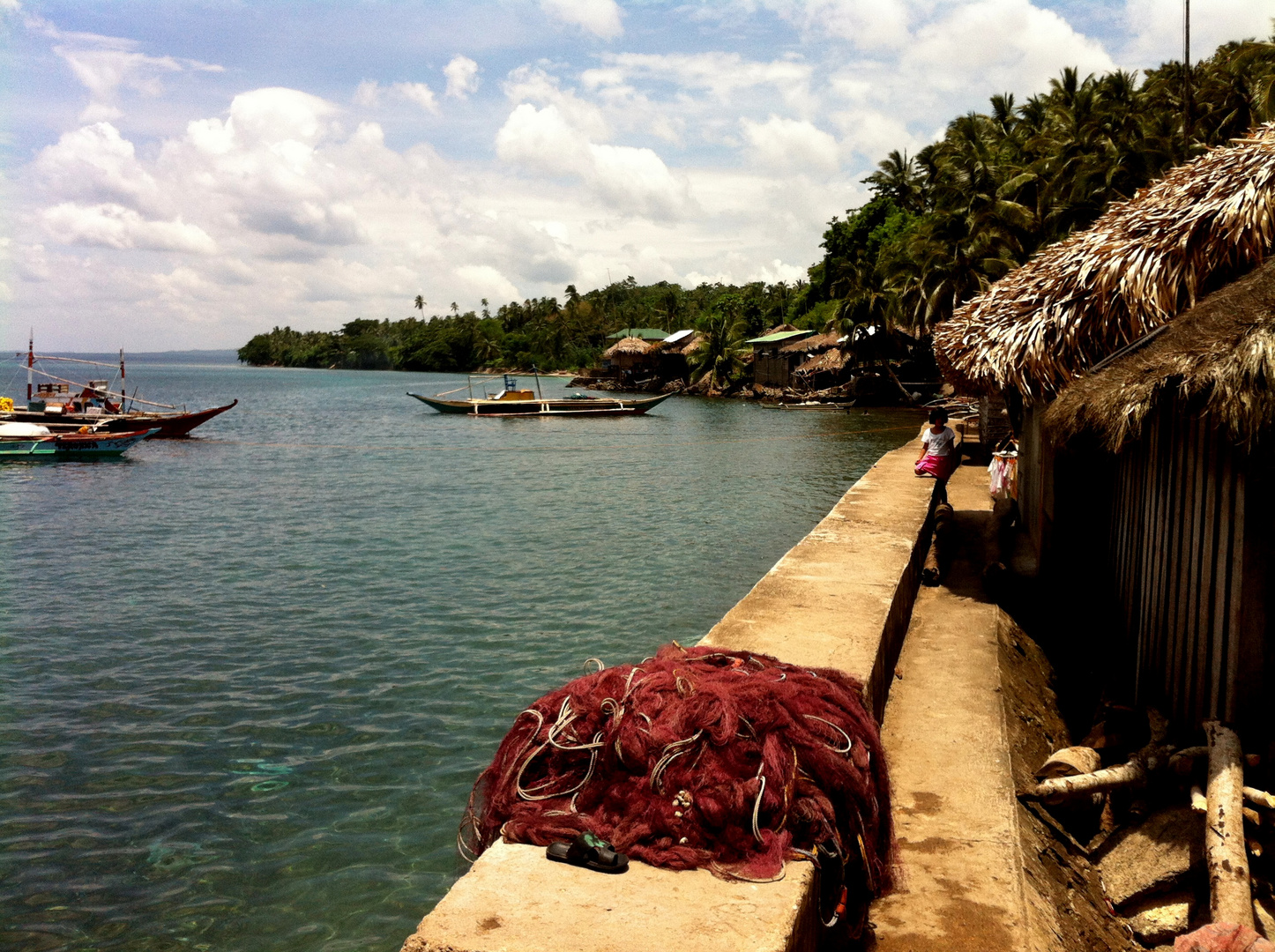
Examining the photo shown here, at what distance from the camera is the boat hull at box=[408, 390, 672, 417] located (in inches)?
1997

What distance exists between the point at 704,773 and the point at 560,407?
47853mm

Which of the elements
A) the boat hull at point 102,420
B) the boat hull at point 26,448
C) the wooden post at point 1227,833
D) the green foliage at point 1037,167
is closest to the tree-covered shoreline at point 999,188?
the green foliage at point 1037,167

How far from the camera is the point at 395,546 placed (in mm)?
15531

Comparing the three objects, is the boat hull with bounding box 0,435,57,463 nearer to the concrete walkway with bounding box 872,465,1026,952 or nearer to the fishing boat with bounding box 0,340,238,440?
the fishing boat with bounding box 0,340,238,440

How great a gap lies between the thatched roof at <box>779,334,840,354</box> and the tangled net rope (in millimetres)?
55547

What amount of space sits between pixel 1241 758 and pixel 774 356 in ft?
194

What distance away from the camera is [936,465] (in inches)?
450

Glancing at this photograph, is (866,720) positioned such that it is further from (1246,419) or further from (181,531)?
(181,531)

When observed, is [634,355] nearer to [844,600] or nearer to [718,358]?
[718,358]

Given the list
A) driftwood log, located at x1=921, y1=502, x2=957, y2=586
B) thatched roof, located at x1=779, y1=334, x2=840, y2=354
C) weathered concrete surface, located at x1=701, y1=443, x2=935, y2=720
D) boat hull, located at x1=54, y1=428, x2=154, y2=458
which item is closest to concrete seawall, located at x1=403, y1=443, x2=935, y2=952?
weathered concrete surface, located at x1=701, y1=443, x2=935, y2=720

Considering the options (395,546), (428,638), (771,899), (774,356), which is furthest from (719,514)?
(774,356)

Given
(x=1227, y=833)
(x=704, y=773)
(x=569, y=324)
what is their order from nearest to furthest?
1. (x=704, y=773)
2. (x=1227, y=833)
3. (x=569, y=324)

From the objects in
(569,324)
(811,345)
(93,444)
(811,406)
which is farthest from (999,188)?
(569,324)

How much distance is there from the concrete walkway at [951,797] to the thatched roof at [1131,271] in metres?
2.04
